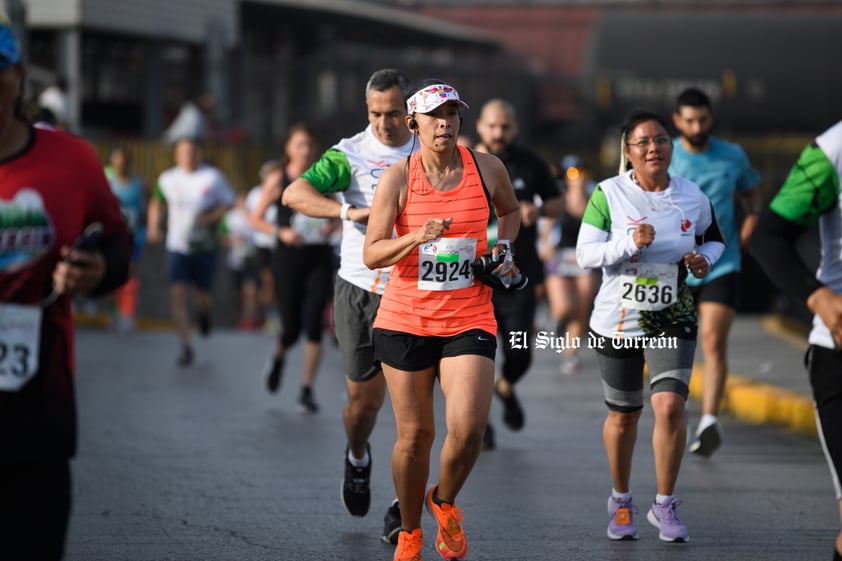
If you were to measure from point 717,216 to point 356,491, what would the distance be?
324cm

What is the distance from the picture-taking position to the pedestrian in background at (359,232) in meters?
6.89

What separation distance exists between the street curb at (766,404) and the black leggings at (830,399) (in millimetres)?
5596

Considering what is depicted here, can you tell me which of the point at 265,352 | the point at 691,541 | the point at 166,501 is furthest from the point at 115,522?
the point at 265,352

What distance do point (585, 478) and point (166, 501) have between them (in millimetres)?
2372

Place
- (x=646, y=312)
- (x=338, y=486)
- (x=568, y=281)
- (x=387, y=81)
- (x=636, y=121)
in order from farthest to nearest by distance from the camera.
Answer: (x=568, y=281) → (x=338, y=486) → (x=387, y=81) → (x=636, y=121) → (x=646, y=312)

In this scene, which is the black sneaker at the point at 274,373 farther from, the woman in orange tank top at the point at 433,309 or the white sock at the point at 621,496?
the woman in orange tank top at the point at 433,309

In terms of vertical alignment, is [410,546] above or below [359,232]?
below

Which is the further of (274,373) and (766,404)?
(274,373)

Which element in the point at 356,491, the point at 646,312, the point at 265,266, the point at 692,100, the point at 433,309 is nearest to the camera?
the point at 433,309

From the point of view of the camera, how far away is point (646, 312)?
650cm

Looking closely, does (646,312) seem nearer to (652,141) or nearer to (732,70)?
(652,141)

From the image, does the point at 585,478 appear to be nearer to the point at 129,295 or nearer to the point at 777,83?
the point at 129,295

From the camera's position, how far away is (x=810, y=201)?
14.5 ft

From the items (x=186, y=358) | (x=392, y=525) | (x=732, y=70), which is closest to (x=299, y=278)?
(x=186, y=358)
